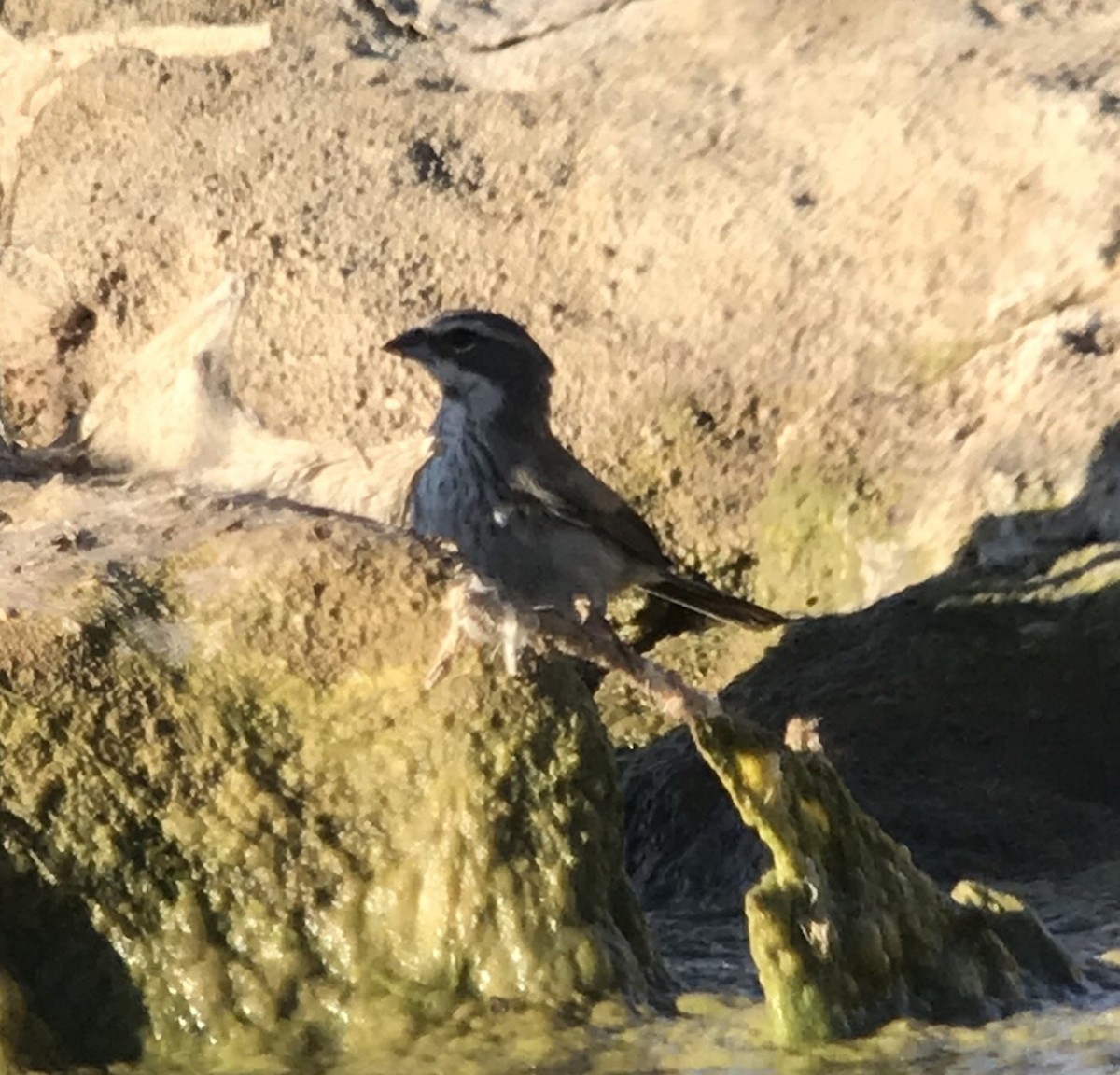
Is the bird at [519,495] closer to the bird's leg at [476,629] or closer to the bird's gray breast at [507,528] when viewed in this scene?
the bird's gray breast at [507,528]

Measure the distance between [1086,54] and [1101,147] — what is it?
570 mm

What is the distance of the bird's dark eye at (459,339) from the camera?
8125 millimetres

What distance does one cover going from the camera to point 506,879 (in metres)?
5.06

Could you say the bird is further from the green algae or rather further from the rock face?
the rock face

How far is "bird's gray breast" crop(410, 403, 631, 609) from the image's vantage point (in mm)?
7688

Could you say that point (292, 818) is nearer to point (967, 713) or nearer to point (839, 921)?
point (839, 921)

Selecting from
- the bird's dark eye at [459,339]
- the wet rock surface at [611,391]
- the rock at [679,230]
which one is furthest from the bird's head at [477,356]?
the rock at [679,230]

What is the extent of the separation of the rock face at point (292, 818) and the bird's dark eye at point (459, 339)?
2.92 metres

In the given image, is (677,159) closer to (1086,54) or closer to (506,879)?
(1086,54)

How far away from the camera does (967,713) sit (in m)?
7.50

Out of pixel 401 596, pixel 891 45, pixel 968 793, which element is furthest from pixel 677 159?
pixel 401 596

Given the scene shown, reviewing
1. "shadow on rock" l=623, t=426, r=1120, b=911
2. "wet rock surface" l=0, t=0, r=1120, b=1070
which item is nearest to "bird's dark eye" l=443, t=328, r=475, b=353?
"wet rock surface" l=0, t=0, r=1120, b=1070

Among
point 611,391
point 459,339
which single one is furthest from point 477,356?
point 611,391

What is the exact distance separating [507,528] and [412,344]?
0.72 metres
